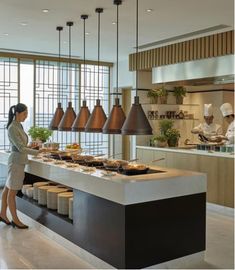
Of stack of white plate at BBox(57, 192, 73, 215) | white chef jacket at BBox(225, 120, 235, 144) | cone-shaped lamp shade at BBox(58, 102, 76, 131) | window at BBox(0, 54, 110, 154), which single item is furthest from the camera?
window at BBox(0, 54, 110, 154)

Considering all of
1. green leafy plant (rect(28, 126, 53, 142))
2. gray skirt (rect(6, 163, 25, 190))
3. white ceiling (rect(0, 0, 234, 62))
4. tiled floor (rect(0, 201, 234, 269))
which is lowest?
tiled floor (rect(0, 201, 234, 269))

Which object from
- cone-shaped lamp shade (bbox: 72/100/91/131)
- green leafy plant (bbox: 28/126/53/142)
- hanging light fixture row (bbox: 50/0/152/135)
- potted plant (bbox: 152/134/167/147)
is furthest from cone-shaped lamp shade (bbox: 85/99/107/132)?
potted plant (bbox: 152/134/167/147)

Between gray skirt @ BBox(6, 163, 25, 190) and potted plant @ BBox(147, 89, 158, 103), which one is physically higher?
potted plant @ BBox(147, 89, 158, 103)

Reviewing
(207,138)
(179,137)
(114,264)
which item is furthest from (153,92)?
(114,264)

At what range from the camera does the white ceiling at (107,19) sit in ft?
14.7

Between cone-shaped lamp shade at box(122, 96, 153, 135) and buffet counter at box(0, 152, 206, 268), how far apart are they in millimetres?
446

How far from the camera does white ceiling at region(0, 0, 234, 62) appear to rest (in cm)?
449

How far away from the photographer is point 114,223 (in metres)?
3.48

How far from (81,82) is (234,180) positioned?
4.84 metres

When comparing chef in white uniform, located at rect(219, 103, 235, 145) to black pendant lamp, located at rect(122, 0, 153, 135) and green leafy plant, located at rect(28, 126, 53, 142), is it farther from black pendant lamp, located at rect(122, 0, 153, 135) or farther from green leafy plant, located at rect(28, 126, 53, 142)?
green leafy plant, located at rect(28, 126, 53, 142)

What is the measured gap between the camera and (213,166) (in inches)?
234

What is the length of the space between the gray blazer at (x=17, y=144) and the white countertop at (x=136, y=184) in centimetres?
83

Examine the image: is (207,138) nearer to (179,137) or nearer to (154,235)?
(179,137)

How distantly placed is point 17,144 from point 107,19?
2.12 meters
